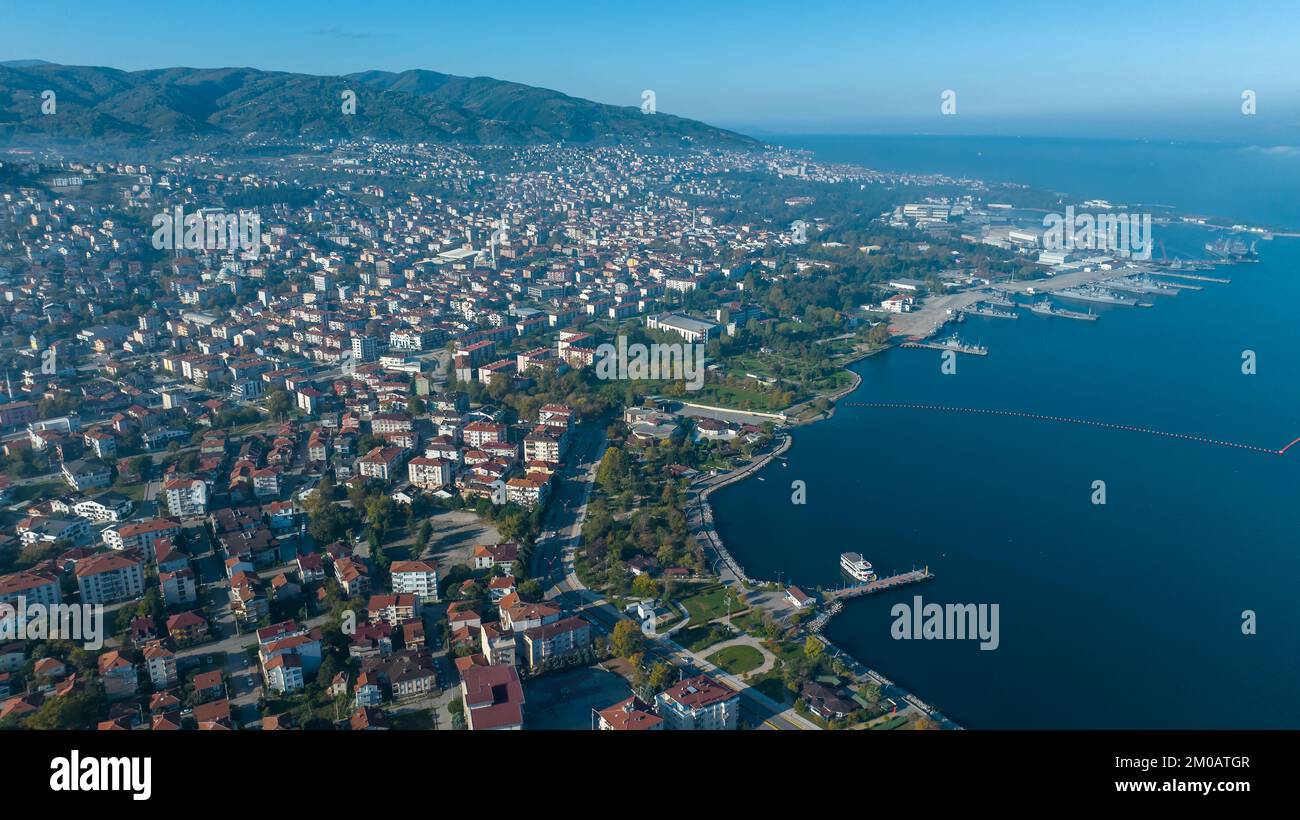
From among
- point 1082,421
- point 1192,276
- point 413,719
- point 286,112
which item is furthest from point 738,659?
point 286,112

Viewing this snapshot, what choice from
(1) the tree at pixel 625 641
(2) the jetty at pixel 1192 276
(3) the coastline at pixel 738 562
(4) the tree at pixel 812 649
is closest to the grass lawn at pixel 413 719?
(1) the tree at pixel 625 641

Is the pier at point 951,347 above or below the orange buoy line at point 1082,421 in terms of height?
above

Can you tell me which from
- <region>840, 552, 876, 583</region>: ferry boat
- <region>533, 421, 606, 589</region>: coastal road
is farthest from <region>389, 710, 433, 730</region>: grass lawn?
<region>840, 552, 876, 583</region>: ferry boat

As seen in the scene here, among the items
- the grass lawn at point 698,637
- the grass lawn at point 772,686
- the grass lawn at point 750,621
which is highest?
the grass lawn at point 750,621

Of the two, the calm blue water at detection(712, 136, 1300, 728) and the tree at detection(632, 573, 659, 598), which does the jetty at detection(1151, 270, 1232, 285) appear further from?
the tree at detection(632, 573, 659, 598)

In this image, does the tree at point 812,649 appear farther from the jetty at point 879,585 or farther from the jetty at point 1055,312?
the jetty at point 1055,312

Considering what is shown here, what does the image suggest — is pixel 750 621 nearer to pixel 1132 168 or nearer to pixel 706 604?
pixel 706 604

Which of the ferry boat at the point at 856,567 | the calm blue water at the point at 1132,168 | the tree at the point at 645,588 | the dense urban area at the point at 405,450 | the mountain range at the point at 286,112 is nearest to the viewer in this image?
the dense urban area at the point at 405,450

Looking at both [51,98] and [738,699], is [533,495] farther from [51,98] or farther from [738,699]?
[51,98]
